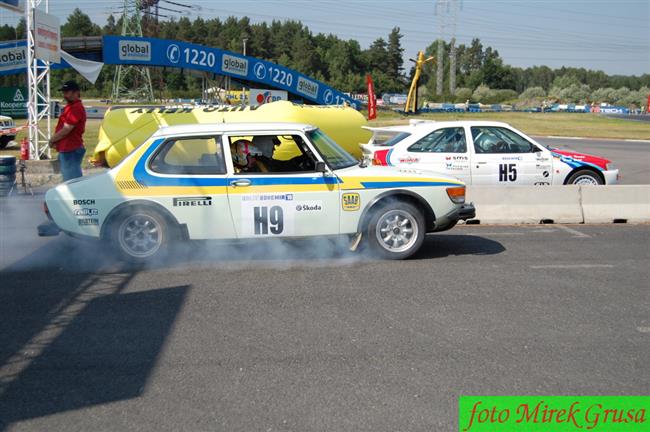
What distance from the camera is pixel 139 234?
25.6 ft

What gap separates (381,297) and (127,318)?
90.9 inches

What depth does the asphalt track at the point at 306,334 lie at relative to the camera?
420 centimetres

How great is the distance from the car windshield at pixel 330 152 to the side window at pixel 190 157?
3.64ft

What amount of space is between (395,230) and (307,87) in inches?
1009

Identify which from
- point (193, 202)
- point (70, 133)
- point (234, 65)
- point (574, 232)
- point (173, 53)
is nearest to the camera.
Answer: point (193, 202)

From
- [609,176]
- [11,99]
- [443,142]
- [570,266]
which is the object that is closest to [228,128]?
[570,266]

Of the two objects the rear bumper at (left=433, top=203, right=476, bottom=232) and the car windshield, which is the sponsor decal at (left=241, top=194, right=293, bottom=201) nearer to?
the car windshield

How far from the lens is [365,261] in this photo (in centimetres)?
795

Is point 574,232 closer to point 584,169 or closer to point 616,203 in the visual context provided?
point 616,203

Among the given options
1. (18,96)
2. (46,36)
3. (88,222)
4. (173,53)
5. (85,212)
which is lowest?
(88,222)

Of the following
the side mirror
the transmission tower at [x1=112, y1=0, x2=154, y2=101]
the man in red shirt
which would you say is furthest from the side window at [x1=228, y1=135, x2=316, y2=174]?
the transmission tower at [x1=112, y1=0, x2=154, y2=101]

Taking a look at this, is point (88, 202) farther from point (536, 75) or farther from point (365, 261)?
point (536, 75)

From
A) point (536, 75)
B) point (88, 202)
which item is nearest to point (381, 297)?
point (88, 202)

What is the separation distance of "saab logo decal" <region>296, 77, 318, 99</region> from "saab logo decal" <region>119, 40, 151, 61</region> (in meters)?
7.90
